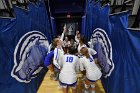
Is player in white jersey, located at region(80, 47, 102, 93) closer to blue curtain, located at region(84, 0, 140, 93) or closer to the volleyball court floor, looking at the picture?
blue curtain, located at region(84, 0, 140, 93)

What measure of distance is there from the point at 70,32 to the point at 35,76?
3728 mm

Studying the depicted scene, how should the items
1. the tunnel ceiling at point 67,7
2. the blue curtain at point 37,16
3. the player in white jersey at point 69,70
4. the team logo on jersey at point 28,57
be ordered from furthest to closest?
the tunnel ceiling at point 67,7 < the blue curtain at point 37,16 < the player in white jersey at point 69,70 < the team logo on jersey at point 28,57

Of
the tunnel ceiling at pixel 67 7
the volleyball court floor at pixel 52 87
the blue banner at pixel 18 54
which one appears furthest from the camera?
the tunnel ceiling at pixel 67 7

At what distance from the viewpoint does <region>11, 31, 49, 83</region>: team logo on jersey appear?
285cm

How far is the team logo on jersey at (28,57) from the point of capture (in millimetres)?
2847

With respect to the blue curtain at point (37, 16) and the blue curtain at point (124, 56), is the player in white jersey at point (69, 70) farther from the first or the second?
the blue curtain at point (37, 16)

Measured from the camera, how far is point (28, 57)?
334 cm

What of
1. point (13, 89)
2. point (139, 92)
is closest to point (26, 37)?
point (13, 89)

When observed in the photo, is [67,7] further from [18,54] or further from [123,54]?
[123,54]

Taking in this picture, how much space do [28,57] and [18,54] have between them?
50 centimetres

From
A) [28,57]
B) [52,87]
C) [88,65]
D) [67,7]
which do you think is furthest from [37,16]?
[67,7]

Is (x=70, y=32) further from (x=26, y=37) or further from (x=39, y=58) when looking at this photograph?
(x=26, y=37)

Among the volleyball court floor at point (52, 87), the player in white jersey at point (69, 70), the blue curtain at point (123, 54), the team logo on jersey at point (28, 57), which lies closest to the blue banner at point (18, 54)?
the team logo on jersey at point (28, 57)

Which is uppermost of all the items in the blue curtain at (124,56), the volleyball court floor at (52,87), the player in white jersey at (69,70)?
the blue curtain at (124,56)
